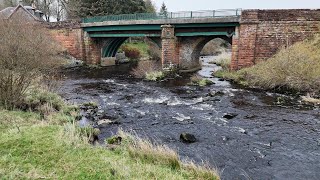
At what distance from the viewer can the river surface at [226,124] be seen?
30.1 ft

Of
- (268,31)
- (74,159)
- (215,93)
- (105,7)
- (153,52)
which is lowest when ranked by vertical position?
(215,93)

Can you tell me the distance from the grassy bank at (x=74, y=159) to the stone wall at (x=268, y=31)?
17613mm

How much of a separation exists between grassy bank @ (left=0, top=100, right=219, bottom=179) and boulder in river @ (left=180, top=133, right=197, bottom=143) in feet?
7.73

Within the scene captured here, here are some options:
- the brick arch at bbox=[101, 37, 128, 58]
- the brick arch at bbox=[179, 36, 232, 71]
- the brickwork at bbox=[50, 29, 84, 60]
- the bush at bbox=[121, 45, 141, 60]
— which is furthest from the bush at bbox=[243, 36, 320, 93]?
the bush at bbox=[121, 45, 141, 60]

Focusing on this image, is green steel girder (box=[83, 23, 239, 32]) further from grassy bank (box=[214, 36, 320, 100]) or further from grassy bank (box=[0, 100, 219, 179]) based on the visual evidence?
grassy bank (box=[0, 100, 219, 179])

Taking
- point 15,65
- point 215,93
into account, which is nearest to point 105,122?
point 15,65

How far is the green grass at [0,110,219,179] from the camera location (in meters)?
6.39

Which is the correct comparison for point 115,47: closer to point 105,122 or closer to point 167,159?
point 105,122

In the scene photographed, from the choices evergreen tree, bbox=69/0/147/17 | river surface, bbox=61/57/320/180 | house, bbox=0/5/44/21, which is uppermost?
evergreen tree, bbox=69/0/147/17

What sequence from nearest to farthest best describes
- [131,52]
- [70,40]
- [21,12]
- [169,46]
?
[169,46] → [70,40] → [21,12] → [131,52]

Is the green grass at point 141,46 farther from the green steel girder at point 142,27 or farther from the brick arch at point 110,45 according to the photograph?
the green steel girder at point 142,27

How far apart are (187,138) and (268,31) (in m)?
15.9

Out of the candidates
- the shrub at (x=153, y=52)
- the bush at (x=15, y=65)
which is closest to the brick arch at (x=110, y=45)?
the shrub at (x=153, y=52)

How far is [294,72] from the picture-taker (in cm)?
1881
